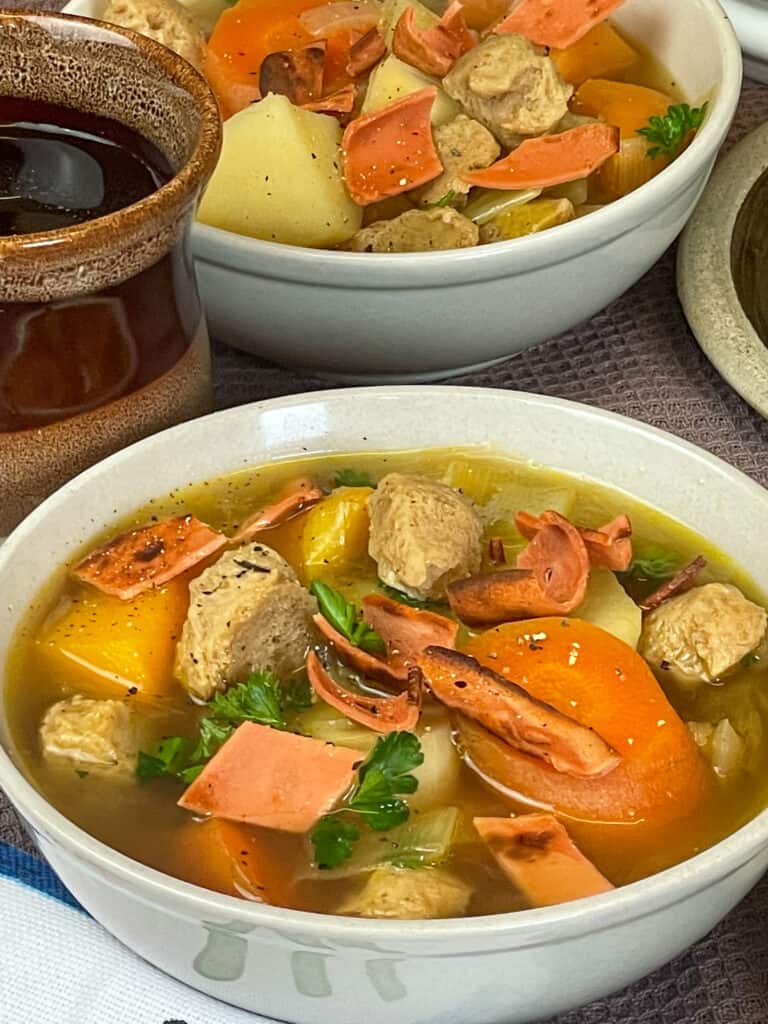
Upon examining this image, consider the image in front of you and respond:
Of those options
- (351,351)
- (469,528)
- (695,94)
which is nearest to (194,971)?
(469,528)

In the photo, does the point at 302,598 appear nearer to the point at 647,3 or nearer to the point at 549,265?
the point at 549,265

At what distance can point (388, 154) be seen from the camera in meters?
1.76

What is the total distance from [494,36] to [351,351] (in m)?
0.44

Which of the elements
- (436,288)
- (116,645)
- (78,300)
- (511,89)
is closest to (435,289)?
(436,288)

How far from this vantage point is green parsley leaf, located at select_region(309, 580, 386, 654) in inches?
50.4

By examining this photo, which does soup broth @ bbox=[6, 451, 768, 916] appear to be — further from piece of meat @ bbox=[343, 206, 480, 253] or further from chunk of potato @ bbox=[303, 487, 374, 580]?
piece of meat @ bbox=[343, 206, 480, 253]

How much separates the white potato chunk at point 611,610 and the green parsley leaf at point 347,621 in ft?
0.58

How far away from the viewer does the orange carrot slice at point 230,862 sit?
3.61 ft

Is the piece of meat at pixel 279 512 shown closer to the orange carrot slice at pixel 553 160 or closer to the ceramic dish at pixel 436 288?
the ceramic dish at pixel 436 288

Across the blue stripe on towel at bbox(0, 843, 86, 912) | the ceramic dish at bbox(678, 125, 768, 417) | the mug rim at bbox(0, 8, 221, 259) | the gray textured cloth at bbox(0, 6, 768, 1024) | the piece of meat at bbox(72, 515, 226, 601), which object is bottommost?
the blue stripe on towel at bbox(0, 843, 86, 912)

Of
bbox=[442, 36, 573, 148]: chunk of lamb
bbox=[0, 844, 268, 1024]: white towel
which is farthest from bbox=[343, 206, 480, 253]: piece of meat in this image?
bbox=[0, 844, 268, 1024]: white towel

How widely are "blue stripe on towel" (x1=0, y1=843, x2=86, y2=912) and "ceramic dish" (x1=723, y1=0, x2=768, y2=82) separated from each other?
64.9 inches

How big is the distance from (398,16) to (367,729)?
112 cm

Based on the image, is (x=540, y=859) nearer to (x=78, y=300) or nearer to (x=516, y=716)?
(x=516, y=716)
